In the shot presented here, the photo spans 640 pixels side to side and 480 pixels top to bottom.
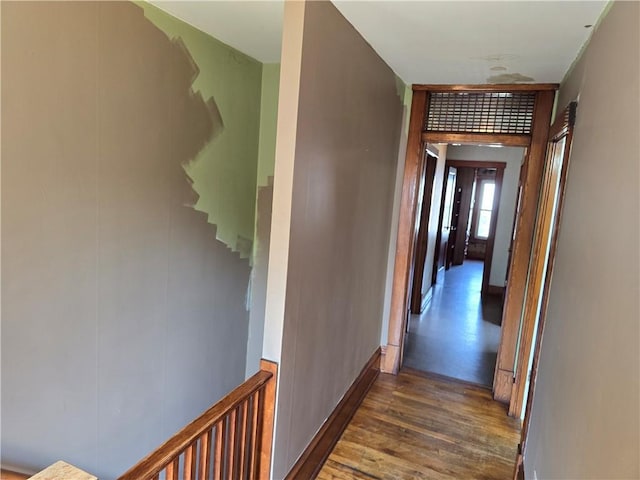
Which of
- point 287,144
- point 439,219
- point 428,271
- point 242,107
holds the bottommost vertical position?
point 428,271

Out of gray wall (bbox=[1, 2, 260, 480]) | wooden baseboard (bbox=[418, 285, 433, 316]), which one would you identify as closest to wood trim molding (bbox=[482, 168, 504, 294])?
wooden baseboard (bbox=[418, 285, 433, 316])

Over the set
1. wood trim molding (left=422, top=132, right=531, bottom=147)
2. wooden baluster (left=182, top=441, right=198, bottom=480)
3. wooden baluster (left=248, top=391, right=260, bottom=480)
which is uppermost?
wood trim molding (left=422, top=132, right=531, bottom=147)

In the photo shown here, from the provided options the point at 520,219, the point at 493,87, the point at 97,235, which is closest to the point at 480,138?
the point at 493,87

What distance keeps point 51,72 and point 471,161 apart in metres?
6.17

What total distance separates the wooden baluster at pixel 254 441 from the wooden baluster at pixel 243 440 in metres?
0.05

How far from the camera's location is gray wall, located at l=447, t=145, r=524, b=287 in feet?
21.2

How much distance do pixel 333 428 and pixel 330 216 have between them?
4.63 ft

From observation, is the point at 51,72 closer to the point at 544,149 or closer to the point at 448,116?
the point at 448,116

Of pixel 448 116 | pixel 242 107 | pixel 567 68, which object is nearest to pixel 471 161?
pixel 448 116

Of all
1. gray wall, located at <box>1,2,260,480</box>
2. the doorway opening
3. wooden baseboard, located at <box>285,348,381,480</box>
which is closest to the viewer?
gray wall, located at <box>1,2,260,480</box>

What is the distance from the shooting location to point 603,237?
1.23 metres

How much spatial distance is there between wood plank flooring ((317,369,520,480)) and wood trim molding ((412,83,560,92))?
2.39m

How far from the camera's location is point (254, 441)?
5.96 feet

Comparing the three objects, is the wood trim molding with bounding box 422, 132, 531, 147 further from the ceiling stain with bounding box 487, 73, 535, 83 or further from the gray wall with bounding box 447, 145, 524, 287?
the gray wall with bounding box 447, 145, 524, 287
